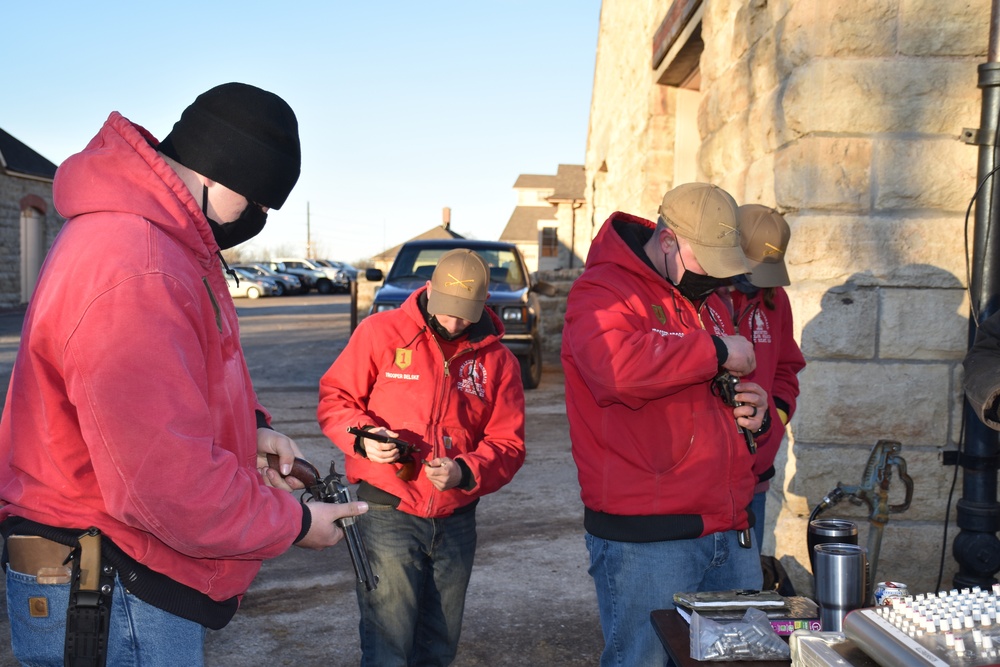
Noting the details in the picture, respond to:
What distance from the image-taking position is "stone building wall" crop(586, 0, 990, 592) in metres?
4.30

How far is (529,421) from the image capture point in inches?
412

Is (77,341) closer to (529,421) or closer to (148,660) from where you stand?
(148,660)

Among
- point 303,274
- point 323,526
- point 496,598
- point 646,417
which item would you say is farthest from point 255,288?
point 323,526

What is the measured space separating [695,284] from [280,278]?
43540mm

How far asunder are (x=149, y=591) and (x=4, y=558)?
0.35 metres

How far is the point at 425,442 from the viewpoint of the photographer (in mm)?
3480

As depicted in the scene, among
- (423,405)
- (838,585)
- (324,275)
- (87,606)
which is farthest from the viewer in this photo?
(324,275)

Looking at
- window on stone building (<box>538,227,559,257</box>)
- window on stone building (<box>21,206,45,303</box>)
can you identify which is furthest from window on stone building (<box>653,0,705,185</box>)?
window on stone building (<box>538,227,559,257</box>)

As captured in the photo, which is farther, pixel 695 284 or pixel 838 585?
pixel 695 284

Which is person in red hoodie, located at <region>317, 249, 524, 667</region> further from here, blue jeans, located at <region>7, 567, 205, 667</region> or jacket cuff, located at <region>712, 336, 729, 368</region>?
blue jeans, located at <region>7, 567, 205, 667</region>

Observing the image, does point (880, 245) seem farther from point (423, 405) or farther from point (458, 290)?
point (423, 405)

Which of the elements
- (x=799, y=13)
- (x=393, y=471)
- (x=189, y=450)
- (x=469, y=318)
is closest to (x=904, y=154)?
(x=799, y=13)

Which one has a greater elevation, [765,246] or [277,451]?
[765,246]

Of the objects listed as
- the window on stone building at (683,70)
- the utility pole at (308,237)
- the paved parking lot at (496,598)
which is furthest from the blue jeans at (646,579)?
the utility pole at (308,237)
